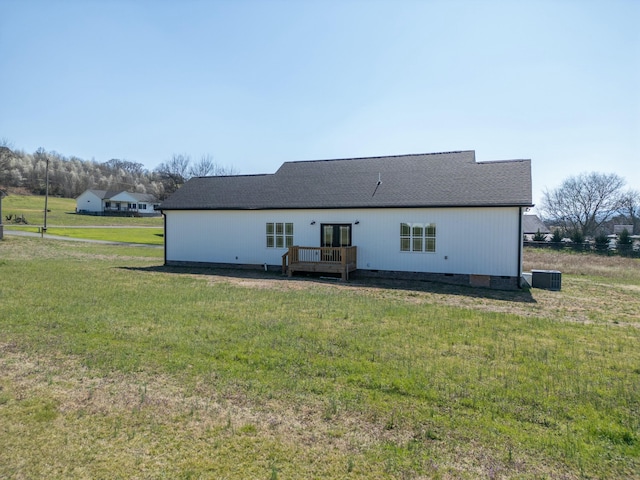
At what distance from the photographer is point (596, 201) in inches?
1959

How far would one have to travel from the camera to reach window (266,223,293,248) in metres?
16.9

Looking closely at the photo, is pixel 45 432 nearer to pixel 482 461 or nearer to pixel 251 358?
pixel 251 358

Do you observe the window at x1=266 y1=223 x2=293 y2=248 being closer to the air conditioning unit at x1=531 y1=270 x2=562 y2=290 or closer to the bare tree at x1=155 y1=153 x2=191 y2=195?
the air conditioning unit at x1=531 y1=270 x2=562 y2=290

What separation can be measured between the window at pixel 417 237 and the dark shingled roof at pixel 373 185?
837 mm

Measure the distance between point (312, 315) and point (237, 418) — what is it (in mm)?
4600

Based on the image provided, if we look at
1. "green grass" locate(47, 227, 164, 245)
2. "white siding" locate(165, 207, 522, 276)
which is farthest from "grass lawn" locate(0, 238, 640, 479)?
"green grass" locate(47, 227, 164, 245)

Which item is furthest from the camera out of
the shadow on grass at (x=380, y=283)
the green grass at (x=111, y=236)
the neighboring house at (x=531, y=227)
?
the neighboring house at (x=531, y=227)

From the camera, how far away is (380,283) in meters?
14.1

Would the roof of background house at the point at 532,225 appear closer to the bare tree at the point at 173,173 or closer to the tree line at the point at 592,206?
the tree line at the point at 592,206

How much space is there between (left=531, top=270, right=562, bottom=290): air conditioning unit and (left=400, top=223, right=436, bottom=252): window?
356 centimetres

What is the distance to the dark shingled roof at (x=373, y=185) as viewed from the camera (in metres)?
14.5

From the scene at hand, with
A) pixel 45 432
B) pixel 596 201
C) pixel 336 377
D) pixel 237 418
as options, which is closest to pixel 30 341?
pixel 45 432

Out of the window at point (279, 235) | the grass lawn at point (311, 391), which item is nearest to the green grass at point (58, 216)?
the window at point (279, 235)

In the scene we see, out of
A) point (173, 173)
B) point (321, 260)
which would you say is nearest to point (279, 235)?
point (321, 260)
